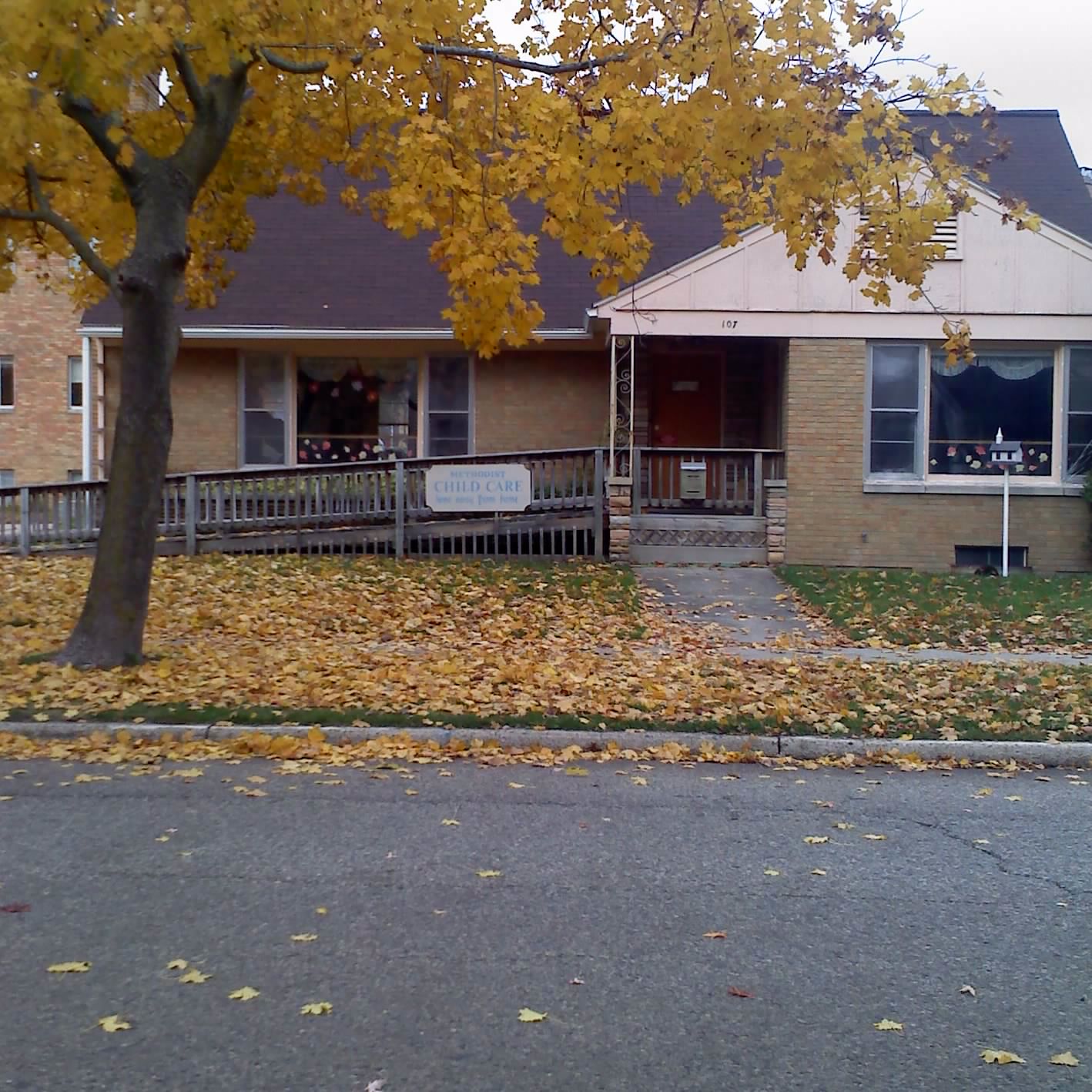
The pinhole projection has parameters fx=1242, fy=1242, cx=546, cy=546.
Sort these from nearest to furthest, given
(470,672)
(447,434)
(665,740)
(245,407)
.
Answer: (665,740) < (470,672) < (245,407) < (447,434)

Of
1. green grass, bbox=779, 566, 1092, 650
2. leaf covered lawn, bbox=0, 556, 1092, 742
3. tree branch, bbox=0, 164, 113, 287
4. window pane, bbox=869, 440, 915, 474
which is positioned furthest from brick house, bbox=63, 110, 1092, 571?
tree branch, bbox=0, 164, 113, 287

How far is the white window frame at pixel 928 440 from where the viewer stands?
57.6ft

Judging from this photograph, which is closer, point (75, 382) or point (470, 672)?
point (470, 672)

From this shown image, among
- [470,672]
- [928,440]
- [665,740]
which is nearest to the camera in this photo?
[665,740]

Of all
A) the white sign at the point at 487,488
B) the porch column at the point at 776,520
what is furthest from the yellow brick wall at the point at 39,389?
the porch column at the point at 776,520

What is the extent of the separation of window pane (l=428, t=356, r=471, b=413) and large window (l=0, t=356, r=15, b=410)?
1031 centimetres

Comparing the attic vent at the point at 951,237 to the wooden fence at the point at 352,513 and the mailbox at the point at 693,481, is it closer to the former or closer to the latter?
the mailbox at the point at 693,481

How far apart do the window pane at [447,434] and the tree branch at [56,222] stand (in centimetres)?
1008

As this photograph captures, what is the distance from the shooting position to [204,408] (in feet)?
68.3

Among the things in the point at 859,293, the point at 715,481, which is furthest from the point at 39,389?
the point at 859,293

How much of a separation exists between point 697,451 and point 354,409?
21.4 ft

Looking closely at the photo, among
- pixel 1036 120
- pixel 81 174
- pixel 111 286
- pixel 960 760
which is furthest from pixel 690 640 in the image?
pixel 1036 120

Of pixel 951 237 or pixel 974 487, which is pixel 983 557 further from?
pixel 951 237

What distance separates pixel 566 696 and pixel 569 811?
2.70m
